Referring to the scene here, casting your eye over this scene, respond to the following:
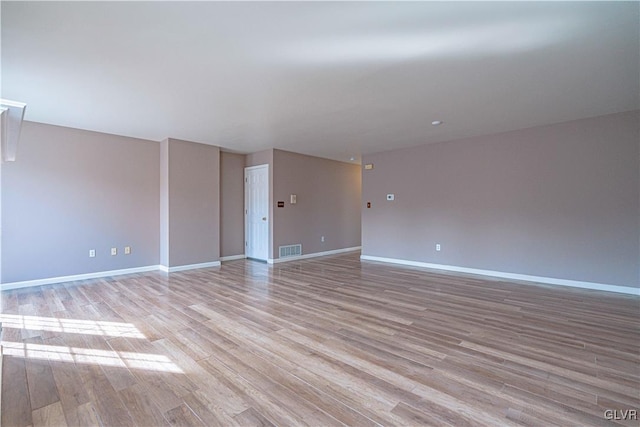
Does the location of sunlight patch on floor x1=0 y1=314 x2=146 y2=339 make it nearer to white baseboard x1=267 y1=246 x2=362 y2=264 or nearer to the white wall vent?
white baseboard x1=267 y1=246 x2=362 y2=264

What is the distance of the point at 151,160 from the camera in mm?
5730

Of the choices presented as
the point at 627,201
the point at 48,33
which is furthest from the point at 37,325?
the point at 627,201

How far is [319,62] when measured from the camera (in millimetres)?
2744

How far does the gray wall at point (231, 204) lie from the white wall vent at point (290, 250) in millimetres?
1156

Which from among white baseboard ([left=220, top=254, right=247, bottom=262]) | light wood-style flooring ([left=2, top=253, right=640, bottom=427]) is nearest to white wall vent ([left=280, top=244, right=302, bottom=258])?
white baseboard ([left=220, top=254, right=247, bottom=262])

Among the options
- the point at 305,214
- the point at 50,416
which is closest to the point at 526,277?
the point at 305,214

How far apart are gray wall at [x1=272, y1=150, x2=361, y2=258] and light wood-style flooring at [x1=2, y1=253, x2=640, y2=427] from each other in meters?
2.80

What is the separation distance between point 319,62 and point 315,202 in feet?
16.0

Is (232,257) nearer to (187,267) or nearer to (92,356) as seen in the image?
(187,267)

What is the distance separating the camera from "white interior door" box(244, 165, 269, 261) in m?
6.70

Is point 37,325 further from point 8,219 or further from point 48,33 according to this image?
point 48,33

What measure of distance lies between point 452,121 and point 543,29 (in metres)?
2.29

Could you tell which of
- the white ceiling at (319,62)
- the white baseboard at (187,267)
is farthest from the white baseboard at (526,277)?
the white baseboard at (187,267)

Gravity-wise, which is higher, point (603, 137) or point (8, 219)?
point (603, 137)
